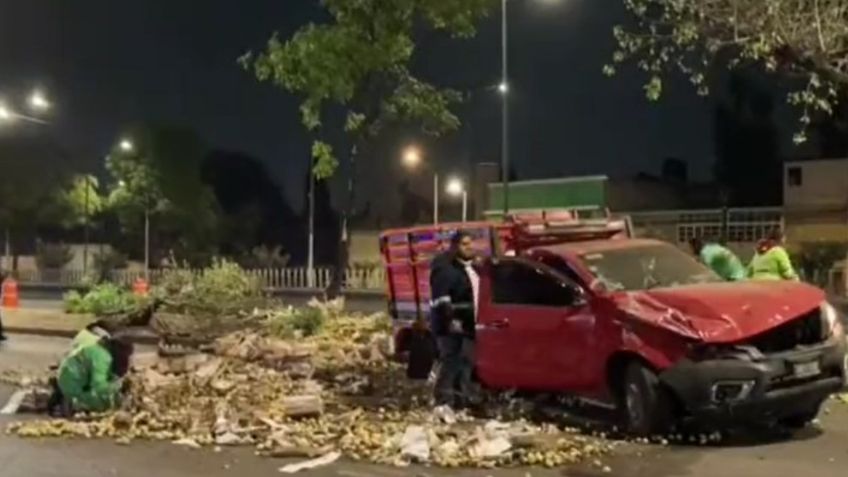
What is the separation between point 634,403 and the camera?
9.77 m

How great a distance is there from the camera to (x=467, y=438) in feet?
32.1

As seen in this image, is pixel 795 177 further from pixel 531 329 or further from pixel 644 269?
pixel 531 329

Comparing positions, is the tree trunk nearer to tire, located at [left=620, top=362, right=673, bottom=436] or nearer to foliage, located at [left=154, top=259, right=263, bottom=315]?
foliage, located at [left=154, top=259, right=263, bottom=315]

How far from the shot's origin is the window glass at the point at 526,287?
1065 centimetres

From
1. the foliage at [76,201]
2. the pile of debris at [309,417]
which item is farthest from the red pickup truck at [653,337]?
the foliage at [76,201]

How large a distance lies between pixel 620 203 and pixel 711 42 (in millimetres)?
39136

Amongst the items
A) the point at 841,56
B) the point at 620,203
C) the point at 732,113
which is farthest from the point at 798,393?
the point at 732,113

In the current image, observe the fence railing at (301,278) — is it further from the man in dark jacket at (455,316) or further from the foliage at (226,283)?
the man in dark jacket at (455,316)

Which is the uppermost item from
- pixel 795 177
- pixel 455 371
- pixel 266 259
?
pixel 795 177

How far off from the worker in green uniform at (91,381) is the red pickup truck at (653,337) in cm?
373

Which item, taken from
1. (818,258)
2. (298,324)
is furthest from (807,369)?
(818,258)

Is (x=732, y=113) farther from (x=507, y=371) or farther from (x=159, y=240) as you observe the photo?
(x=507, y=371)

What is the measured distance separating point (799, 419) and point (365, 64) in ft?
47.6

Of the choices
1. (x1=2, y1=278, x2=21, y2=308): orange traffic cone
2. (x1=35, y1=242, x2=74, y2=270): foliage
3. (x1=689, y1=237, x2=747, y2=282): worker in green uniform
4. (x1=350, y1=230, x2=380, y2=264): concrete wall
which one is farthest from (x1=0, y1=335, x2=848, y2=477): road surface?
(x1=35, y1=242, x2=74, y2=270): foliage
